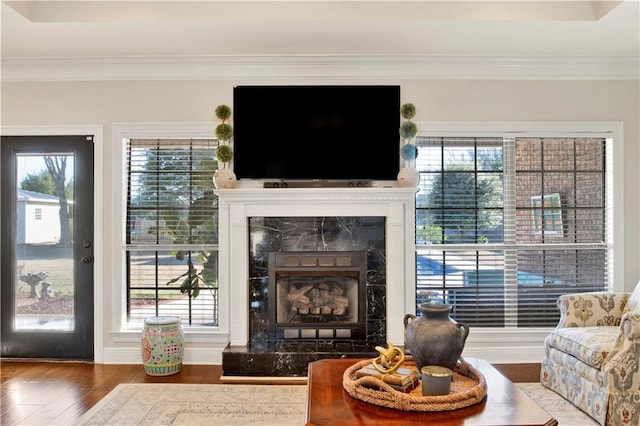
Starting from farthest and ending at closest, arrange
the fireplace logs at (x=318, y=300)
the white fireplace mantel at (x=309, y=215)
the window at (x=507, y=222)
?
the window at (x=507, y=222) < the fireplace logs at (x=318, y=300) < the white fireplace mantel at (x=309, y=215)

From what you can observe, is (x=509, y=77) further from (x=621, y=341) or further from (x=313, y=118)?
(x=621, y=341)

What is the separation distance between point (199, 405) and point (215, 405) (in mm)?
108

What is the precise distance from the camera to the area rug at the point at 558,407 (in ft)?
9.49

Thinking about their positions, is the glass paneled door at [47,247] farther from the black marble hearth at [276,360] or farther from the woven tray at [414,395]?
the woven tray at [414,395]

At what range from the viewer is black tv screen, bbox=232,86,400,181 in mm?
3982

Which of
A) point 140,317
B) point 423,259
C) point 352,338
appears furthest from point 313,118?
point 140,317

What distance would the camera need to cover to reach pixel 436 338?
2.14 meters

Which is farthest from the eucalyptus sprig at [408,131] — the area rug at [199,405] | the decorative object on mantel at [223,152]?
the area rug at [199,405]

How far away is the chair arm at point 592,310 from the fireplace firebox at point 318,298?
1545 mm

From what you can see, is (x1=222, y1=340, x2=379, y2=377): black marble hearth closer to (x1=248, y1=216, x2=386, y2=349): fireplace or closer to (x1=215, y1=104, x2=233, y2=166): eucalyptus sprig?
(x1=248, y1=216, x2=386, y2=349): fireplace

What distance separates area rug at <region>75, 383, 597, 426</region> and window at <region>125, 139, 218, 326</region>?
841 mm

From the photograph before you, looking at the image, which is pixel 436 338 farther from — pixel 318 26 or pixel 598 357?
pixel 318 26

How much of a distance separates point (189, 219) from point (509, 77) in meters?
3.10

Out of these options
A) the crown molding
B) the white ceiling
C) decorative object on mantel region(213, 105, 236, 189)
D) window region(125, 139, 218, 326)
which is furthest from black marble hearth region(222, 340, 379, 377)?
the white ceiling
